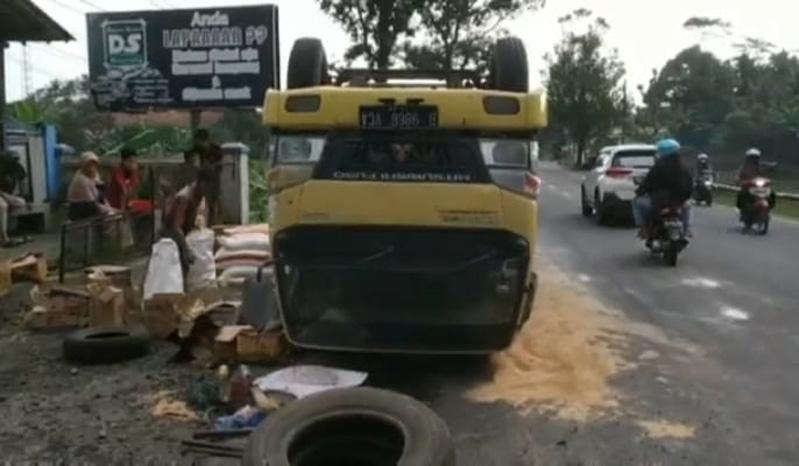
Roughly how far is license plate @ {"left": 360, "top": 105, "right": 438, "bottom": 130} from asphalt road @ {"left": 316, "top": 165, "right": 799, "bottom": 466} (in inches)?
71.8

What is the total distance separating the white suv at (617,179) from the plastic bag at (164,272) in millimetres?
10672

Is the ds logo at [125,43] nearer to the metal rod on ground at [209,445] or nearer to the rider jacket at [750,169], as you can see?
the rider jacket at [750,169]

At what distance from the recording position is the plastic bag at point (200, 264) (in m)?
10.2

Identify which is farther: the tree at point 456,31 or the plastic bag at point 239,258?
the tree at point 456,31

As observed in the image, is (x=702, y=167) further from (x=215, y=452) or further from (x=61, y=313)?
(x=215, y=452)

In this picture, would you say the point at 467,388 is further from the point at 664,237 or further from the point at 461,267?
the point at 664,237

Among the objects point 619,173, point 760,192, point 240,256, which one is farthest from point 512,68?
point 619,173

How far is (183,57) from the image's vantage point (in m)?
20.2

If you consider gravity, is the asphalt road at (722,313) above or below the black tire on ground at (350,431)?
below

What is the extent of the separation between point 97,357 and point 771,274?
8359mm

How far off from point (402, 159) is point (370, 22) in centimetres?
2830

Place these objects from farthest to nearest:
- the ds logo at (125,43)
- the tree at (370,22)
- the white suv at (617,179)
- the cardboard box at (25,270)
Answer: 1. the tree at (370,22)
2. the ds logo at (125,43)
3. the white suv at (617,179)
4. the cardboard box at (25,270)

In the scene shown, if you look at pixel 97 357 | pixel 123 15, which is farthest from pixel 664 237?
pixel 123 15

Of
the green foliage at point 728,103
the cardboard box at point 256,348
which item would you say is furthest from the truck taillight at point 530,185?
the green foliage at point 728,103
